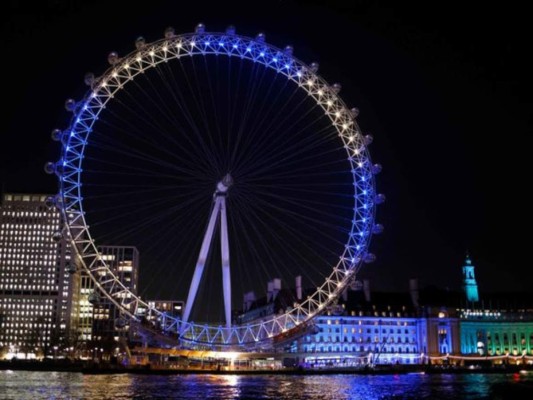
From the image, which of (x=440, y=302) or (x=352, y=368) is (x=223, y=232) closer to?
(x=352, y=368)

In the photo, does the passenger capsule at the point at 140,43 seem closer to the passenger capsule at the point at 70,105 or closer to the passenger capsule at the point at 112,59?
the passenger capsule at the point at 112,59

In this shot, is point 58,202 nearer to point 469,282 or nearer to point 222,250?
point 222,250

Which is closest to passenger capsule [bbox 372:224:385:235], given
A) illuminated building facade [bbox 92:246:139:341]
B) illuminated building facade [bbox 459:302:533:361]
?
illuminated building facade [bbox 459:302:533:361]

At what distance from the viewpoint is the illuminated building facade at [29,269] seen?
153250 mm

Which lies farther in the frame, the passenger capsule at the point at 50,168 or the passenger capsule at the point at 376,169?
the passenger capsule at the point at 376,169

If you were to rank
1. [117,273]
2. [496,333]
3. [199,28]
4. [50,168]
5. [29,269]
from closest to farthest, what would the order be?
[50,168], [199,28], [496,333], [29,269], [117,273]

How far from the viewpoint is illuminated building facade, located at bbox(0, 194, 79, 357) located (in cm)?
15325

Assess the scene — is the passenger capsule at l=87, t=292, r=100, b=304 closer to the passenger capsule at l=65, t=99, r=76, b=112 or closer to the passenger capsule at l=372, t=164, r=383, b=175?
the passenger capsule at l=65, t=99, r=76, b=112

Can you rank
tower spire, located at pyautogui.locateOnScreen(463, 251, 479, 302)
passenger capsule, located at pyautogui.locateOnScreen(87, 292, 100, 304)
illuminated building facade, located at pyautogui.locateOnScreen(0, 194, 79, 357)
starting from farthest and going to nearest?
1. illuminated building facade, located at pyautogui.locateOnScreen(0, 194, 79, 357)
2. tower spire, located at pyautogui.locateOnScreen(463, 251, 479, 302)
3. passenger capsule, located at pyautogui.locateOnScreen(87, 292, 100, 304)

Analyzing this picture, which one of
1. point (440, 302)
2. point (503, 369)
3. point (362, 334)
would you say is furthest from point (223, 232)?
point (440, 302)

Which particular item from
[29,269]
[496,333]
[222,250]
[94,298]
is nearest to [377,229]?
[222,250]

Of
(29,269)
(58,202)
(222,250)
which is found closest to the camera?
(58,202)

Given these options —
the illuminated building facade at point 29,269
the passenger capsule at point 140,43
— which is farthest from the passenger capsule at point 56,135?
the illuminated building facade at point 29,269

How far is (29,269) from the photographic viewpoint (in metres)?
154
